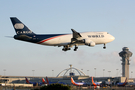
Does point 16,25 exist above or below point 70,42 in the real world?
above

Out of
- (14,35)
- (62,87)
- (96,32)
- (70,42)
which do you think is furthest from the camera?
(96,32)

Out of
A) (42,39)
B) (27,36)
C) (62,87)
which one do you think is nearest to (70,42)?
(42,39)

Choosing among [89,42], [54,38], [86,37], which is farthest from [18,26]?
[89,42]

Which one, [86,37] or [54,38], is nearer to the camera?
[54,38]

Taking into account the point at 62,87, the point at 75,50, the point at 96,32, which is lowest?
the point at 62,87

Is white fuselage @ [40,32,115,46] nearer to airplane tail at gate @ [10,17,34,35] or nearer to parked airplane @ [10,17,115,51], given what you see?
parked airplane @ [10,17,115,51]

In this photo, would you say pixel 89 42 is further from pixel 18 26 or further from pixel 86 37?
pixel 18 26

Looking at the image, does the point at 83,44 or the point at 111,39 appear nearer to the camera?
the point at 83,44

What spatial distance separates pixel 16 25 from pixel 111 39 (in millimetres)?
28954

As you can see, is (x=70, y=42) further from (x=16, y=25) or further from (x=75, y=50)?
(x=16, y=25)

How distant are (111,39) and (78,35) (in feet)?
44.2

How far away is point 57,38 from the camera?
66.4 meters

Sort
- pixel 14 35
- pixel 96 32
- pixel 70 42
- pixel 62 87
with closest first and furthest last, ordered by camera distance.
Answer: pixel 62 87 < pixel 14 35 < pixel 70 42 < pixel 96 32

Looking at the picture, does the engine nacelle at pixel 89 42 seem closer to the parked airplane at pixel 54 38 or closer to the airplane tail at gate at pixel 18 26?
the parked airplane at pixel 54 38
